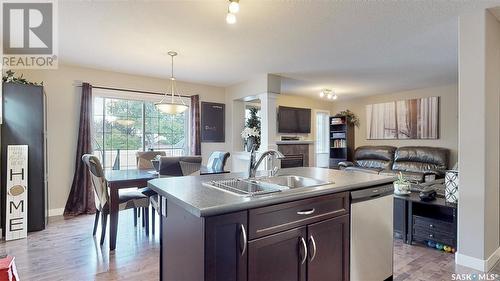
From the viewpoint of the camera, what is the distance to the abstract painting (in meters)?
6.19

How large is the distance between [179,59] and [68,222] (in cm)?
287

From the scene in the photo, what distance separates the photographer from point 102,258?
265 cm

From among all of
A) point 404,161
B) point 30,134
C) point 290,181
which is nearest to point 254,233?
point 290,181

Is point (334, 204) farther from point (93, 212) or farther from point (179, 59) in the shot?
point (93, 212)

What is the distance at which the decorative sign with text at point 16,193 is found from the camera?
3.18m

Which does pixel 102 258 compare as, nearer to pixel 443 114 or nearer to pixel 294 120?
pixel 294 120

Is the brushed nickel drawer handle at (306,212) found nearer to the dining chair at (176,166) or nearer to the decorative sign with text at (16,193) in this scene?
the dining chair at (176,166)

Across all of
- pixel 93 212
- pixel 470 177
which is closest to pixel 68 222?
pixel 93 212

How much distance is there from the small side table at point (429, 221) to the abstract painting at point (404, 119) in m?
3.71

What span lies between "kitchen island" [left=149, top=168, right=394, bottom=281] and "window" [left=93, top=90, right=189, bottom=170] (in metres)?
3.36

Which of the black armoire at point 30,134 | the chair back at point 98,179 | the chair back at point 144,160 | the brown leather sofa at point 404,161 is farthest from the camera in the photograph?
the brown leather sofa at point 404,161

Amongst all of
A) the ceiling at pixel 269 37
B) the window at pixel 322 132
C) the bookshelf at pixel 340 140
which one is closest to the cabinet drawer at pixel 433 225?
the ceiling at pixel 269 37

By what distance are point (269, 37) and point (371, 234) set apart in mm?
2320

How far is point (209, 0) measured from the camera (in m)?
2.28
